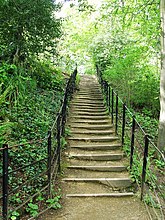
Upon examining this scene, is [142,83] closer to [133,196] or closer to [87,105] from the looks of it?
[87,105]

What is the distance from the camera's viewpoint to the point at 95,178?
4.61 meters

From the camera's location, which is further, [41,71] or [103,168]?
[41,71]

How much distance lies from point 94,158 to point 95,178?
2.65 ft

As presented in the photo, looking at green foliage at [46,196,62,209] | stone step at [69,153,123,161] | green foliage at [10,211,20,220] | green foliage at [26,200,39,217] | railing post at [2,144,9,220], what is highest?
railing post at [2,144,9,220]

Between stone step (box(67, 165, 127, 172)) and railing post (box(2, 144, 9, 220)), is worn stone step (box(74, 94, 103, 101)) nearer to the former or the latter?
stone step (box(67, 165, 127, 172))

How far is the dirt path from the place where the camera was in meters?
3.56

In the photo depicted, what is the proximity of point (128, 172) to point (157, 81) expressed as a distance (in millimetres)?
5127

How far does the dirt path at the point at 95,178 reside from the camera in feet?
11.7

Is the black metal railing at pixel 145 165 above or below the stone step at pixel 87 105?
below

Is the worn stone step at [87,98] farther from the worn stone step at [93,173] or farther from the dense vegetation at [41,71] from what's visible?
the worn stone step at [93,173]

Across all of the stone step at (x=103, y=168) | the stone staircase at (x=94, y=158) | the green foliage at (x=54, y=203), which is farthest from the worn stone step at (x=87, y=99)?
the green foliage at (x=54, y=203)

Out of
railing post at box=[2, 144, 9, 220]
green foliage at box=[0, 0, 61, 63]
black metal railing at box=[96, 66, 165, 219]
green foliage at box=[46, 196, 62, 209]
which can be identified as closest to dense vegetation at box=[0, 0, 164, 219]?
green foliage at box=[0, 0, 61, 63]

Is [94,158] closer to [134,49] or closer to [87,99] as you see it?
[134,49]

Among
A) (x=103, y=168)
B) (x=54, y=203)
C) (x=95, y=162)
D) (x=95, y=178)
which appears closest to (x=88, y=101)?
(x=95, y=162)
